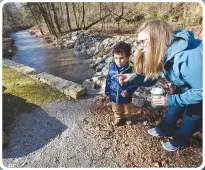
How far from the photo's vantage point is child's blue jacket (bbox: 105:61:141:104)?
2.24 metres

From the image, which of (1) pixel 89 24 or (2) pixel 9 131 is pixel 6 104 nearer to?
(2) pixel 9 131

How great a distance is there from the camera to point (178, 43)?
1566 mm

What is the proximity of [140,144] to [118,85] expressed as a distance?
0.65m

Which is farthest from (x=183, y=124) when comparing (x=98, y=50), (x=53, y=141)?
(x=98, y=50)

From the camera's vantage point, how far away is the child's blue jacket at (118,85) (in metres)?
2.24

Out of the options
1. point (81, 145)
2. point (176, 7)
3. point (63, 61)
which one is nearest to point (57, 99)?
point (81, 145)

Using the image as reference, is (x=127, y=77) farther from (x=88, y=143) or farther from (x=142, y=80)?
(x=88, y=143)

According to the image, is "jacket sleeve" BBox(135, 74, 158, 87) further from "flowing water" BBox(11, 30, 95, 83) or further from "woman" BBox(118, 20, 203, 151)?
"flowing water" BBox(11, 30, 95, 83)

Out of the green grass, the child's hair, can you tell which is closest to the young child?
the child's hair

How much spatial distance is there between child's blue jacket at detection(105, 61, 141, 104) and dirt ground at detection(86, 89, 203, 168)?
38 centimetres

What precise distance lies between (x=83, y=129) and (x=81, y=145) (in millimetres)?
264

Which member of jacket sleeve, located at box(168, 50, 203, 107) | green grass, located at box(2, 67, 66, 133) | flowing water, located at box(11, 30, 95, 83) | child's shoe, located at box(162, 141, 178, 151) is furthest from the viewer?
flowing water, located at box(11, 30, 95, 83)

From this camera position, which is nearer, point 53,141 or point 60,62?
point 53,141

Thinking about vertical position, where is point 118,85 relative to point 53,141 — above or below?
above
